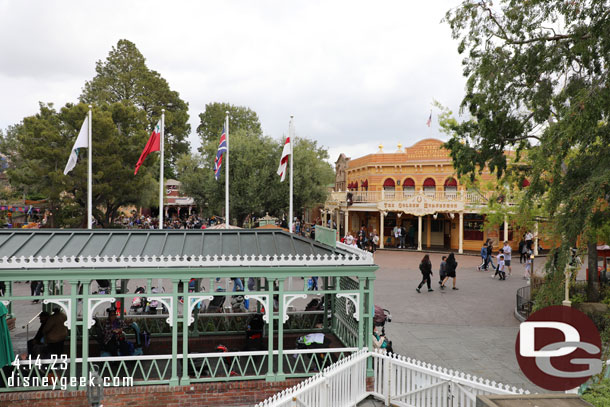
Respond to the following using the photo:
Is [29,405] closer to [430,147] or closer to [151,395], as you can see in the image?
[151,395]

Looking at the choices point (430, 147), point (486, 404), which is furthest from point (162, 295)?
point (430, 147)

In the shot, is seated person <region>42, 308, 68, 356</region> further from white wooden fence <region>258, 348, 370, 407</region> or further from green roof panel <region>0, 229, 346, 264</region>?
white wooden fence <region>258, 348, 370, 407</region>

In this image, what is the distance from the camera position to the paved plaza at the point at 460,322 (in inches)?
399

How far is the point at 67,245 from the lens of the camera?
8.75 meters

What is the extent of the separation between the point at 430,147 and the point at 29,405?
30129 millimetres

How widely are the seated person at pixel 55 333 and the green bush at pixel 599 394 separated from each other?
30.5ft

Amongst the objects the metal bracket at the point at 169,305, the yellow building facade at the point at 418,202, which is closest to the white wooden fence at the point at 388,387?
the metal bracket at the point at 169,305

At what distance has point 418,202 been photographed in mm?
29562

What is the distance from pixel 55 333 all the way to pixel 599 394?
9.78 meters

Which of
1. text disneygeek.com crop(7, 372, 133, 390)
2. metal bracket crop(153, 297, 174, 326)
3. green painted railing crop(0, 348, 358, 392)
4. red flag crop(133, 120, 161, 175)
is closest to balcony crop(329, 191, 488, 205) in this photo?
red flag crop(133, 120, 161, 175)

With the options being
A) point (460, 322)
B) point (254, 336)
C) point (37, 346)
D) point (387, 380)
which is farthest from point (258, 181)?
point (387, 380)

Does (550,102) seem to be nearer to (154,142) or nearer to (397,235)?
(154,142)

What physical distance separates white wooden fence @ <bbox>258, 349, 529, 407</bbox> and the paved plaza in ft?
6.73

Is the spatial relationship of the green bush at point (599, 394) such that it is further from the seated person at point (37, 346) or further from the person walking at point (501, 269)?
the person walking at point (501, 269)
